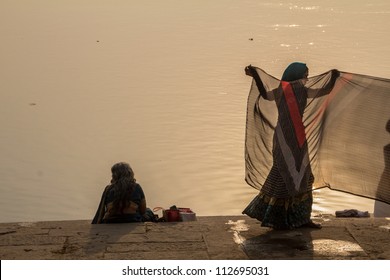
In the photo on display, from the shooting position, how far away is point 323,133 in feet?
A: 21.4

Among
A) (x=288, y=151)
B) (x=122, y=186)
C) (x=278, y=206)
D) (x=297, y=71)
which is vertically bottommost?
(x=278, y=206)

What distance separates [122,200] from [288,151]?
1518 mm

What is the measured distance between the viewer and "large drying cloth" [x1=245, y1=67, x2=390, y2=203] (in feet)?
20.7

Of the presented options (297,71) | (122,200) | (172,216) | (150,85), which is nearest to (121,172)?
(122,200)

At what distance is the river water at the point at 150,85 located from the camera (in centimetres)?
904

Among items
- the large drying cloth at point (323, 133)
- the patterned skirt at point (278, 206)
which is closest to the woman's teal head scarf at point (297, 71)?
the large drying cloth at point (323, 133)

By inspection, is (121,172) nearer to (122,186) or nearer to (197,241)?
(122,186)

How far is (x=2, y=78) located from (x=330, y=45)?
681 centimetres

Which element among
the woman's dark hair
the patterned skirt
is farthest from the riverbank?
the woman's dark hair

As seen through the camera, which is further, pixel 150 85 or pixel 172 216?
pixel 150 85

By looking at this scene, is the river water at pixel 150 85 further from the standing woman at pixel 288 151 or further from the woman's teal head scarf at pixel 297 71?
the woman's teal head scarf at pixel 297 71

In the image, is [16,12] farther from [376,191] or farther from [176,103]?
[376,191]

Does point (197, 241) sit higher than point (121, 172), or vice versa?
point (121, 172)

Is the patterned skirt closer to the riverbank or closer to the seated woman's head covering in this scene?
the riverbank
